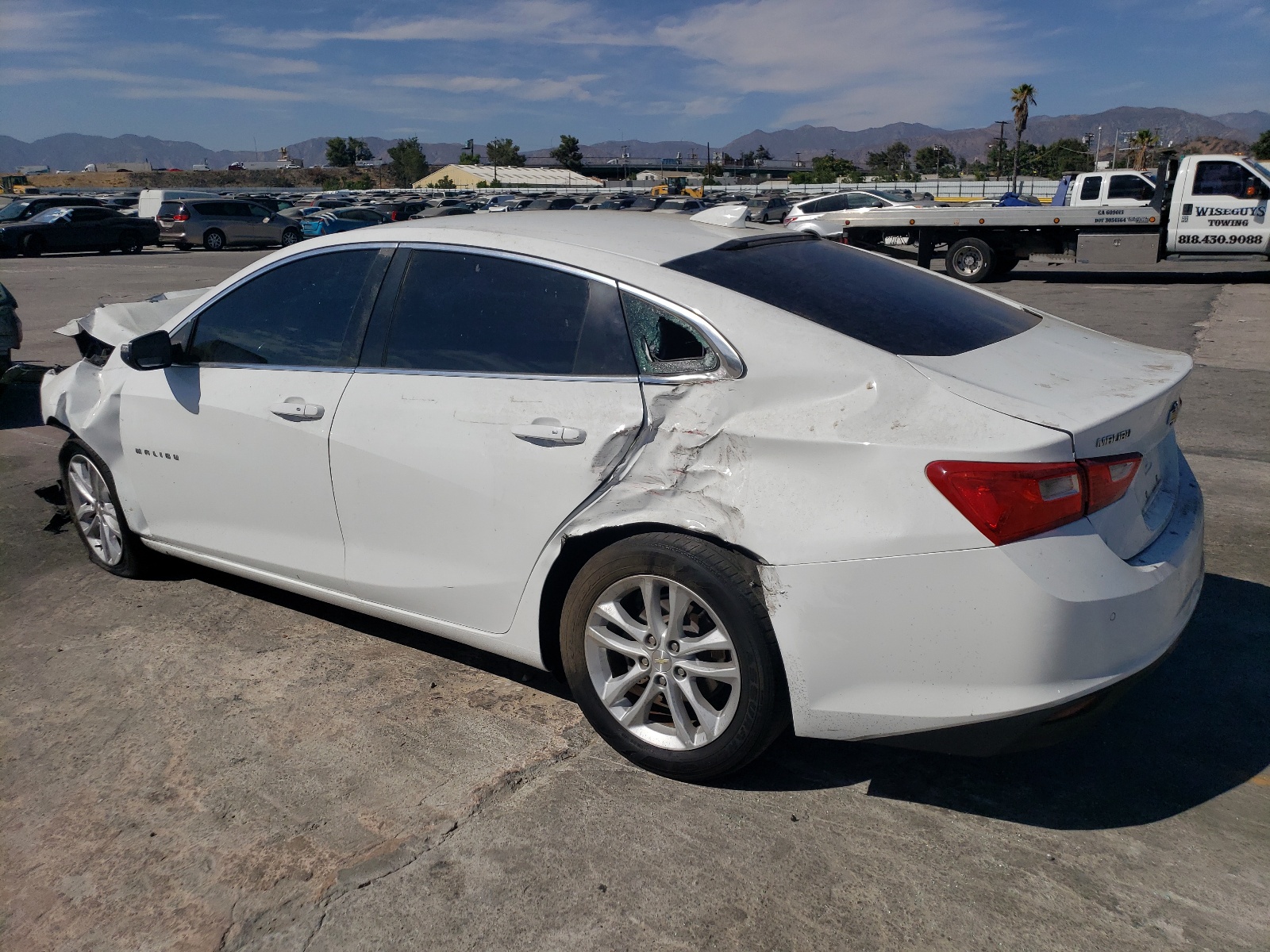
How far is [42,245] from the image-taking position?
2930 cm

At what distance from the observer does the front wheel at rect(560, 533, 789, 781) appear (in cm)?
273

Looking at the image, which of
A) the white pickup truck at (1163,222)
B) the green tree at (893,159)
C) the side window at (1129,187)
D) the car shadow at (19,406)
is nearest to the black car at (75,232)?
the car shadow at (19,406)

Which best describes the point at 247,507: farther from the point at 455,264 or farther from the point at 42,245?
the point at 42,245

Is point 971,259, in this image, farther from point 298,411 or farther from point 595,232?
point 298,411

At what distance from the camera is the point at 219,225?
3178 cm

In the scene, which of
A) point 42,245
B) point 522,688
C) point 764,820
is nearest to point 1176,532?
point 764,820

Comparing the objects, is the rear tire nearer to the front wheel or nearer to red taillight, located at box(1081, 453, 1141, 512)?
the front wheel

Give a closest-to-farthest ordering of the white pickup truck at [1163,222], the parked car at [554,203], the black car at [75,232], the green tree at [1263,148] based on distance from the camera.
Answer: the white pickup truck at [1163,222] → the black car at [75,232] → the parked car at [554,203] → the green tree at [1263,148]

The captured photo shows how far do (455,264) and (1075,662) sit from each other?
225cm

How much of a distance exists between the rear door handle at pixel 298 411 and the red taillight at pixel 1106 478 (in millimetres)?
2433

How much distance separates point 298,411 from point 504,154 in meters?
134

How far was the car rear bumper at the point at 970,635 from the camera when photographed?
96.6 inches

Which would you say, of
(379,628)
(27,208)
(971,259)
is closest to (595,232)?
(379,628)

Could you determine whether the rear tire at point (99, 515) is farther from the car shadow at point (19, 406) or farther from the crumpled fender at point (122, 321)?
the car shadow at point (19, 406)
